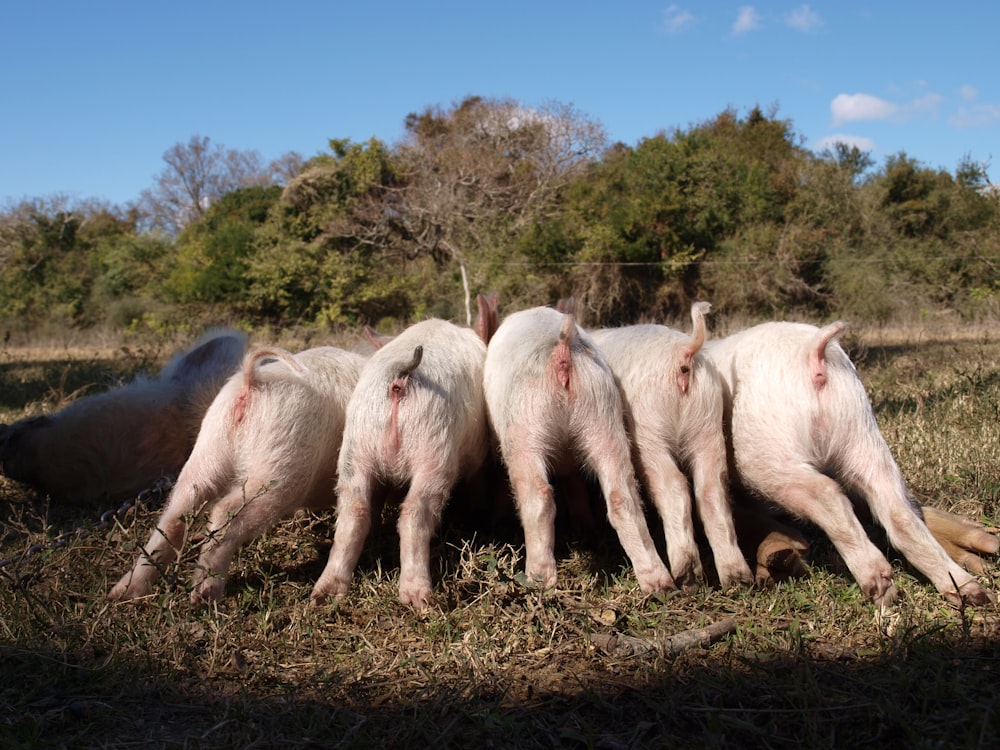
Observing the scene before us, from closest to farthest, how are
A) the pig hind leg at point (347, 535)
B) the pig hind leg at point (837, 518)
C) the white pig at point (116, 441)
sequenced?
the pig hind leg at point (837, 518) → the pig hind leg at point (347, 535) → the white pig at point (116, 441)

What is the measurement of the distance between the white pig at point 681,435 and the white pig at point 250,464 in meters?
1.33

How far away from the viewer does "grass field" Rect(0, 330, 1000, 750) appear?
7.35 ft

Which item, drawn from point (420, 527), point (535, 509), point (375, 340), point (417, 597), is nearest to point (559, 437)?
point (535, 509)

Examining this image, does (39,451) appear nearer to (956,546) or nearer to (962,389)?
(956,546)

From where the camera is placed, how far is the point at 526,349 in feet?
12.0

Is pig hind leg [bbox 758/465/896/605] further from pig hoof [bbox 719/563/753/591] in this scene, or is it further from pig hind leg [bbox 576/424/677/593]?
pig hind leg [bbox 576/424/677/593]

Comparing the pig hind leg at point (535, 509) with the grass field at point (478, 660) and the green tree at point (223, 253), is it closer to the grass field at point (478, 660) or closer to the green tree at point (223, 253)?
the grass field at point (478, 660)

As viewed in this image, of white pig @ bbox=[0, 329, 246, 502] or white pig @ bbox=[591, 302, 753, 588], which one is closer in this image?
white pig @ bbox=[591, 302, 753, 588]

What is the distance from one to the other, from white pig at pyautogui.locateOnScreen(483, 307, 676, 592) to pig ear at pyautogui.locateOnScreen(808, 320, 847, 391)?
0.79 metres

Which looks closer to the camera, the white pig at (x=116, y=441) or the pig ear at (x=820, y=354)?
the pig ear at (x=820, y=354)

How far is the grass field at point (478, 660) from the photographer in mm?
2240

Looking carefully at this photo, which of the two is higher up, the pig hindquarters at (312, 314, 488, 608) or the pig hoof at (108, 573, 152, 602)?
the pig hindquarters at (312, 314, 488, 608)

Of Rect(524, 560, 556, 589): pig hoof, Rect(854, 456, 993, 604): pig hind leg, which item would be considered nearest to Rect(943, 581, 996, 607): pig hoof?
Rect(854, 456, 993, 604): pig hind leg

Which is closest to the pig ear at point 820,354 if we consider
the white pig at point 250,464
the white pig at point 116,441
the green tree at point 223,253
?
the white pig at point 250,464
